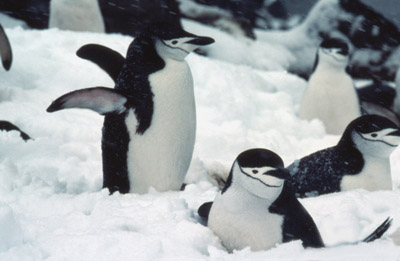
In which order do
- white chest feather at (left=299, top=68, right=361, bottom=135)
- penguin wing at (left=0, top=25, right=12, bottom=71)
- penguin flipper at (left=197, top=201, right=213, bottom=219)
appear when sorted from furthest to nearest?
1. white chest feather at (left=299, top=68, right=361, bottom=135)
2. penguin wing at (left=0, top=25, right=12, bottom=71)
3. penguin flipper at (left=197, top=201, right=213, bottom=219)

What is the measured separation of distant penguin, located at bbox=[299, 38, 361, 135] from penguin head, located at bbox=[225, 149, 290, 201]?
7.50 ft

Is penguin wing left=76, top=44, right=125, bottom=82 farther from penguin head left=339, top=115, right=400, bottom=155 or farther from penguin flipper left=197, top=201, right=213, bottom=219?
penguin head left=339, top=115, right=400, bottom=155

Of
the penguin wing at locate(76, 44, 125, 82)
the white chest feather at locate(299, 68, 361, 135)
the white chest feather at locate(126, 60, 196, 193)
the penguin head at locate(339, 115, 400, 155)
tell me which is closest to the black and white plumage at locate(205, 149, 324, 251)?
the white chest feather at locate(126, 60, 196, 193)

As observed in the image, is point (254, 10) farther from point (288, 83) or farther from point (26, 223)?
point (26, 223)

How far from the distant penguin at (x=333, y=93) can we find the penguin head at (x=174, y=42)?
1.82m

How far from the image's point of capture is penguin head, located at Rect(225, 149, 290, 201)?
5.50 ft

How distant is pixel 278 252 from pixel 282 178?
0.30 m

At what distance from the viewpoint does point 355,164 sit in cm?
237

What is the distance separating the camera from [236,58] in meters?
5.64

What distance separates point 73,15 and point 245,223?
12.2 feet

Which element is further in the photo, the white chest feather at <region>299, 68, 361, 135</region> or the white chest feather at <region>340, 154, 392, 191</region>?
the white chest feather at <region>299, 68, 361, 135</region>

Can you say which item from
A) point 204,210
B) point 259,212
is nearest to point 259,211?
point 259,212

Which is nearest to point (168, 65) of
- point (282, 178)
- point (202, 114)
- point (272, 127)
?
point (282, 178)

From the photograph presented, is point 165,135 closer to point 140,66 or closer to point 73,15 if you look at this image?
point 140,66
